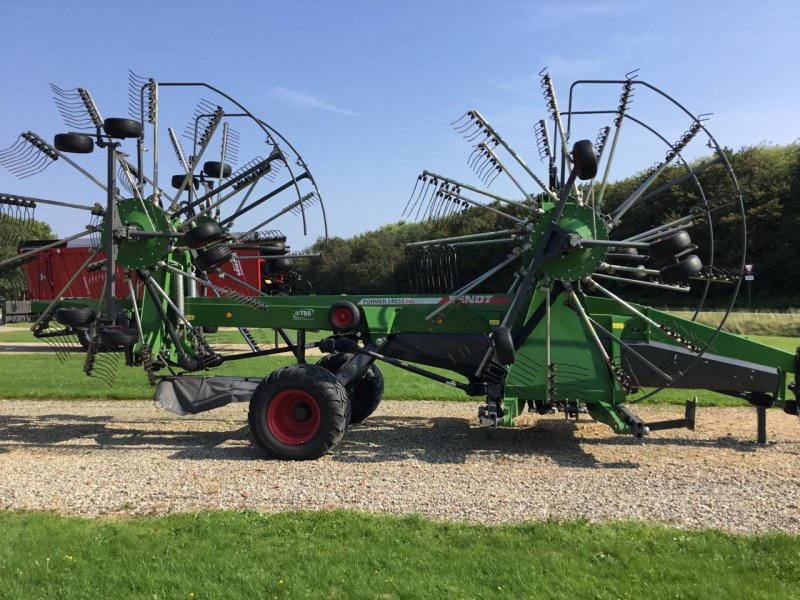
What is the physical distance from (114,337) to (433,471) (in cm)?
386

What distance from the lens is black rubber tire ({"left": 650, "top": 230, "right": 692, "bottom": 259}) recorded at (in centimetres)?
671

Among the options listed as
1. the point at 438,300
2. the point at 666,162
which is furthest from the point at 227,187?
the point at 666,162

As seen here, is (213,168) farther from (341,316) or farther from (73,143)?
(341,316)

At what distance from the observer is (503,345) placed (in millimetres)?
6852

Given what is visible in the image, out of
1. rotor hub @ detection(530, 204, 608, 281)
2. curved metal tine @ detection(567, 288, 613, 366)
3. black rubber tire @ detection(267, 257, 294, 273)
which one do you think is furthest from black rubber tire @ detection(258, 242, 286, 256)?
curved metal tine @ detection(567, 288, 613, 366)

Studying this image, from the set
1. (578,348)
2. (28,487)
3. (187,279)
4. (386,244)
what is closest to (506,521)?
(578,348)

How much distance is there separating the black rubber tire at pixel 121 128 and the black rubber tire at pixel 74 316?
200cm

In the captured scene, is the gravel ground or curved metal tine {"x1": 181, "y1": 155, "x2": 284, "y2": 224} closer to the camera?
the gravel ground

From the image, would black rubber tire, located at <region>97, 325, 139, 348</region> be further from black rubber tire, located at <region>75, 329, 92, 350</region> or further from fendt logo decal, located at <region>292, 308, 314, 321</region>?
fendt logo decal, located at <region>292, 308, 314, 321</region>

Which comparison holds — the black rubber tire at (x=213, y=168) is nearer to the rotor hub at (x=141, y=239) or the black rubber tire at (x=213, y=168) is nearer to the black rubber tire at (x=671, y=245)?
the rotor hub at (x=141, y=239)

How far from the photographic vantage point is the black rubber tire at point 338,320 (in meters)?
8.16

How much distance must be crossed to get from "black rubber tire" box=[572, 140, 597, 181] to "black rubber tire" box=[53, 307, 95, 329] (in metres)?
5.53

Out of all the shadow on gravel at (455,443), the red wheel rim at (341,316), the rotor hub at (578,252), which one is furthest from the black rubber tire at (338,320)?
the rotor hub at (578,252)

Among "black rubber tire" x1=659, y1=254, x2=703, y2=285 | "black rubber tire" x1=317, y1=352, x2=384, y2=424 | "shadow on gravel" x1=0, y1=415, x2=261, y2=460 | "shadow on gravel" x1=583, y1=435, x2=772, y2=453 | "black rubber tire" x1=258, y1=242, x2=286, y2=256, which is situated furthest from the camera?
"black rubber tire" x1=258, y1=242, x2=286, y2=256
